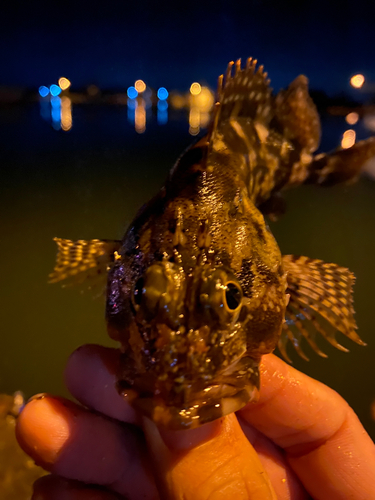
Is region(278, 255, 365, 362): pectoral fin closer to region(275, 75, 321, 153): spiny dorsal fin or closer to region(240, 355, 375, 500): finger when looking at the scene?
region(240, 355, 375, 500): finger

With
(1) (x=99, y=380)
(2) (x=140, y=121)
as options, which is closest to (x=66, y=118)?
(2) (x=140, y=121)

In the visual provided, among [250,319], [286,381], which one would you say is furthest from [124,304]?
[286,381]

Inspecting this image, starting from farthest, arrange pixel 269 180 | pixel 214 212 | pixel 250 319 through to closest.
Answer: pixel 269 180 < pixel 214 212 < pixel 250 319

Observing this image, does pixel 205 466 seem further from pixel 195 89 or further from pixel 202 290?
pixel 195 89

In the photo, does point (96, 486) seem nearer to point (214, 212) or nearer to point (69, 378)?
point (69, 378)

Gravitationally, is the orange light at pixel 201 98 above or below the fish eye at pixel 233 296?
above

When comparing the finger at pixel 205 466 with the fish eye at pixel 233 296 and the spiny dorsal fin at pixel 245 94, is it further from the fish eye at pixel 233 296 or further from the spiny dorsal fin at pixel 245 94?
the spiny dorsal fin at pixel 245 94

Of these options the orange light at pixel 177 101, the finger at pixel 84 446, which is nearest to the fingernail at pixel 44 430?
the finger at pixel 84 446
